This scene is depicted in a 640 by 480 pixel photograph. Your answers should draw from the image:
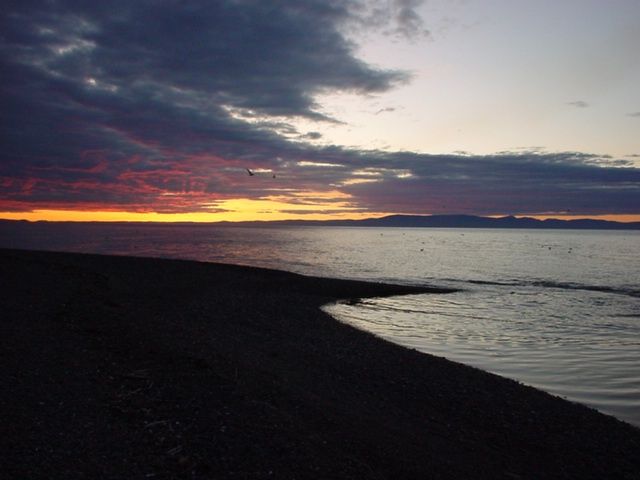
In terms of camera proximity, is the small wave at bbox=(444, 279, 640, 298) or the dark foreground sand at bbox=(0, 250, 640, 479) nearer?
the dark foreground sand at bbox=(0, 250, 640, 479)

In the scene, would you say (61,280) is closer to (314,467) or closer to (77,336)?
(77,336)

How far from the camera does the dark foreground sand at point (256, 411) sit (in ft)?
24.8

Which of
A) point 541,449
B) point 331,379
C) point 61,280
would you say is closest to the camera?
point 541,449

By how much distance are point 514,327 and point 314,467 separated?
2130 cm

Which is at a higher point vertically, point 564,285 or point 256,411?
point 256,411

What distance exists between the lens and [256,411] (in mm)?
9625

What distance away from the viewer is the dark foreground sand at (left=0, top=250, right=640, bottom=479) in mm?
7555

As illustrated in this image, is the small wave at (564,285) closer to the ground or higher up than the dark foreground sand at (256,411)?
closer to the ground

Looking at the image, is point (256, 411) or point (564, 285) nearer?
point (256, 411)

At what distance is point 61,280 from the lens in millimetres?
29906

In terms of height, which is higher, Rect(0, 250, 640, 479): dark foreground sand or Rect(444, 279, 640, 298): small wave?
Rect(0, 250, 640, 479): dark foreground sand

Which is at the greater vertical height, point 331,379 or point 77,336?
point 77,336

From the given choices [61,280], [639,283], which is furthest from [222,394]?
[639,283]

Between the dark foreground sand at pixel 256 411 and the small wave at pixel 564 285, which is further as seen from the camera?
the small wave at pixel 564 285
